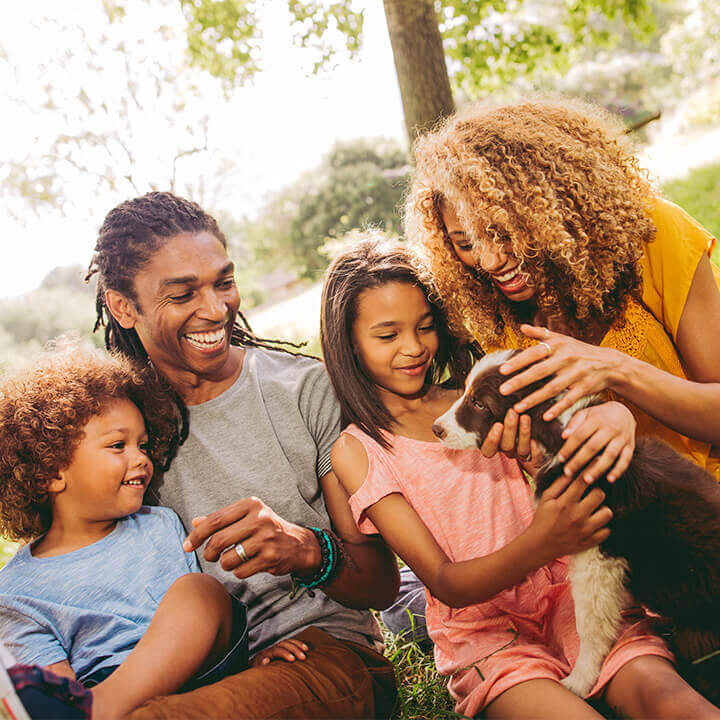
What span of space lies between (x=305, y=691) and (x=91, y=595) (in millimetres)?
837

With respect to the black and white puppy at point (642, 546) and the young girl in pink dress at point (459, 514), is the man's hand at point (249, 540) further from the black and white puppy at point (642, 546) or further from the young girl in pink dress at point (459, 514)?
the black and white puppy at point (642, 546)

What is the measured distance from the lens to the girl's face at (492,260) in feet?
8.71

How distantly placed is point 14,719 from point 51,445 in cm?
129

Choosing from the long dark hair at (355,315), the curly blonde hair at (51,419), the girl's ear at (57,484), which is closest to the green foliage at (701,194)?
the long dark hair at (355,315)

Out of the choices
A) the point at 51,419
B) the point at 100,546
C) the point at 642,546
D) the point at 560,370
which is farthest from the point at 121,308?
the point at 642,546

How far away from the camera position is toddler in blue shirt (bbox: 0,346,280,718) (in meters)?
2.16

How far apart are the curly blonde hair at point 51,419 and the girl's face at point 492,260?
56.4 inches

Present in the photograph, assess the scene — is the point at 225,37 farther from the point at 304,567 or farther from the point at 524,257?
the point at 304,567

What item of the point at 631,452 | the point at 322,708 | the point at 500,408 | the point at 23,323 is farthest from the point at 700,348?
the point at 23,323

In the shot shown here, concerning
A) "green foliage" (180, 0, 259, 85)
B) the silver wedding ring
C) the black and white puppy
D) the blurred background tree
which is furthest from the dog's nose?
"green foliage" (180, 0, 259, 85)

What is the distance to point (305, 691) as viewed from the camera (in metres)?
2.27

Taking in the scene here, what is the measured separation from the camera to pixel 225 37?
6.82 m

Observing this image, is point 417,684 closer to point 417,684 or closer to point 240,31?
point 417,684

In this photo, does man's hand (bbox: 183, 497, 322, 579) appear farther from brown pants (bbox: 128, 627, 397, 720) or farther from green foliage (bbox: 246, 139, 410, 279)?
green foliage (bbox: 246, 139, 410, 279)
